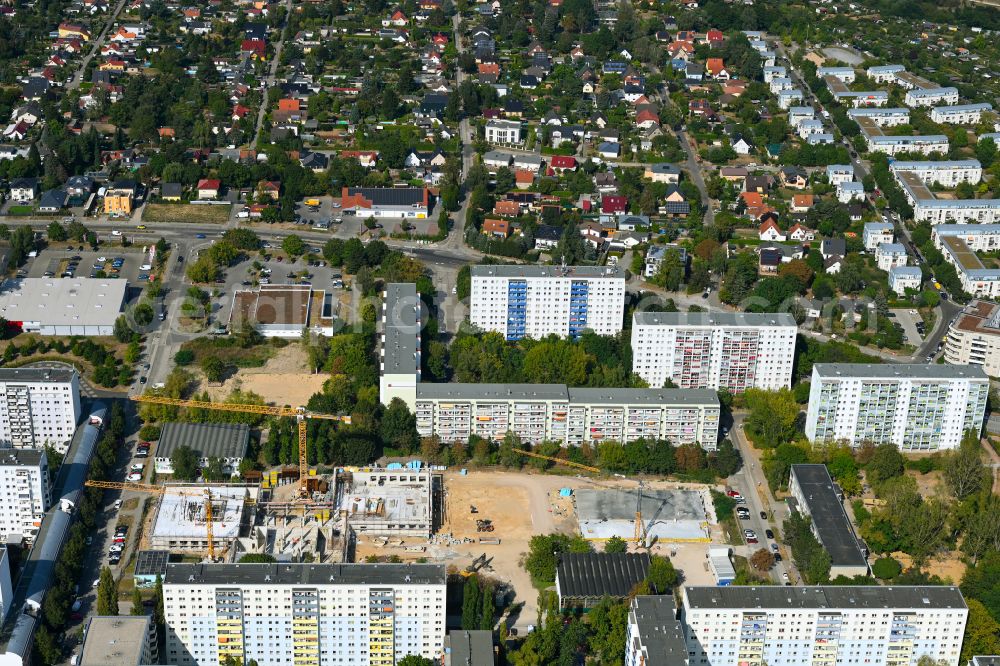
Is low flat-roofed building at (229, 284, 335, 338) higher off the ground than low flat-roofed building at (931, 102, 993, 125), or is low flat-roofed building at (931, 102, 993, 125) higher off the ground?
low flat-roofed building at (229, 284, 335, 338)

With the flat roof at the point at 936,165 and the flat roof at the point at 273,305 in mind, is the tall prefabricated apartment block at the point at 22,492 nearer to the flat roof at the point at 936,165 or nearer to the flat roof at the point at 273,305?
the flat roof at the point at 273,305

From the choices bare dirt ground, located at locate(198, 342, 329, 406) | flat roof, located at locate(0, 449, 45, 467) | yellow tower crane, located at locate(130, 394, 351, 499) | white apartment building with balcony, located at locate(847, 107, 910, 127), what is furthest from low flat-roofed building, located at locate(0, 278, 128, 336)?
white apartment building with balcony, located at locate(847, 107, 910, 127)

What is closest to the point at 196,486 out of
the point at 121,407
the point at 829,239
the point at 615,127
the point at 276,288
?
the point at 121,407

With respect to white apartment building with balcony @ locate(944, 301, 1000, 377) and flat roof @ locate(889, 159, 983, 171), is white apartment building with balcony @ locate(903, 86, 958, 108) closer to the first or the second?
flat roof @ locate(889, 159, 983, 171)

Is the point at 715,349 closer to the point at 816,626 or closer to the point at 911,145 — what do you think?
the point at 816,626

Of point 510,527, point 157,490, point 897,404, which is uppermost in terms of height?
point 897,404

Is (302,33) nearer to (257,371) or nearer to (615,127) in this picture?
(615,127)

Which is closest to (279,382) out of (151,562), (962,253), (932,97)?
(151,562)
